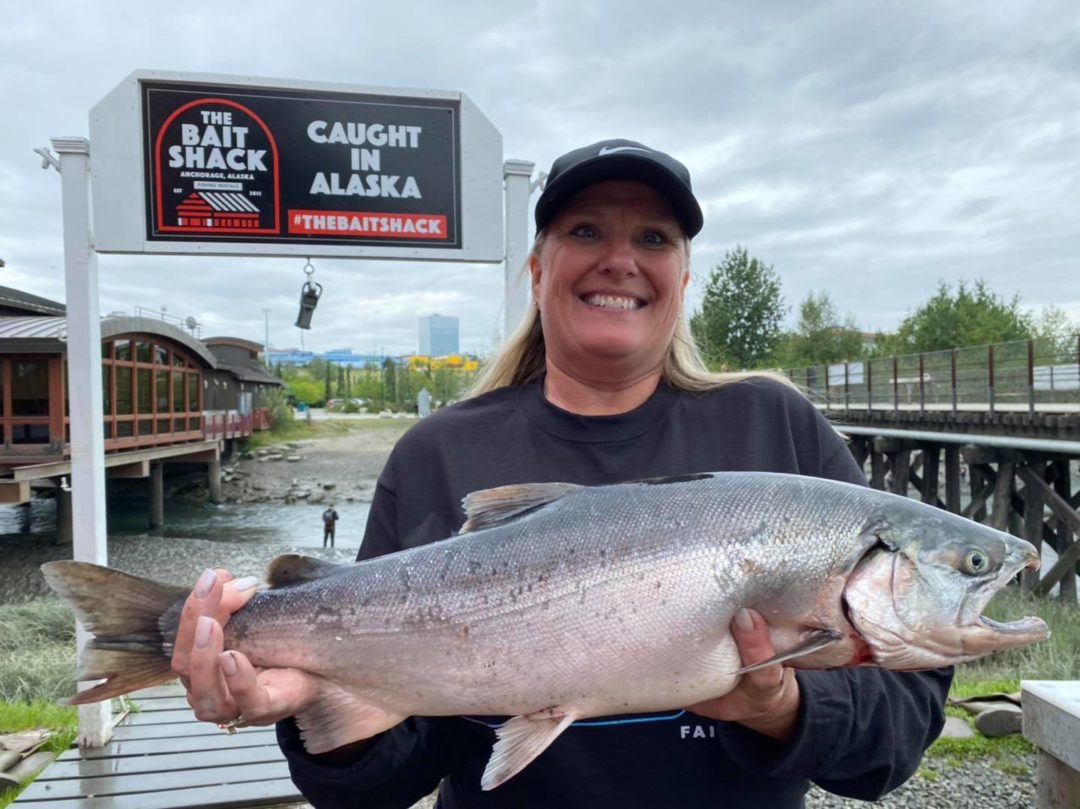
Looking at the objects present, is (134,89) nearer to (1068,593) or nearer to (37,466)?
(1068,593)

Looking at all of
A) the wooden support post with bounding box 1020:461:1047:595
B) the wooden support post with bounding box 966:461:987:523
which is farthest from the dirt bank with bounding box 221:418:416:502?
the wooden support post with bounding box 1020:461:1047:595

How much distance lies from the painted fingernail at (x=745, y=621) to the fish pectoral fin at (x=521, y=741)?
1.71 feet

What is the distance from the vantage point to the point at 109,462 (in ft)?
86.1

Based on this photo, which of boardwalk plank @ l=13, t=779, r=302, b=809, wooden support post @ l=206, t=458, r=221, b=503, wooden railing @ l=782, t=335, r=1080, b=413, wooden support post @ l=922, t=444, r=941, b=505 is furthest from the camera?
wooden support post @ l=206, t=458, r=221, b=503

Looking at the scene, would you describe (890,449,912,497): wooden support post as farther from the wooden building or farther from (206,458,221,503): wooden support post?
(206,458,221,503): wooden support post

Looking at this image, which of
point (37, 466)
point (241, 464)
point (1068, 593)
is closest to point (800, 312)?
point (241, 464)

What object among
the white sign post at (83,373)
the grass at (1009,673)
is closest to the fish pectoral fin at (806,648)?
the grass at (1009,673)

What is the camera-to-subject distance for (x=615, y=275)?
2434 mm

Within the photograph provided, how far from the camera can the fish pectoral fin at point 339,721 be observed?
7.34 ft

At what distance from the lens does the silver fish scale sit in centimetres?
207

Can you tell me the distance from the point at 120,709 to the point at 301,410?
96.8 m

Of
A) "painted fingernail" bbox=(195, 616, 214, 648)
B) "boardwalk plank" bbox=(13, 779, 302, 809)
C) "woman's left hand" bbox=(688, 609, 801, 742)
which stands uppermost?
"painted fingernail" bbox=(195, 616, 214, 648)

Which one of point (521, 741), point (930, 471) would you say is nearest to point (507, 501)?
point (521, 741)

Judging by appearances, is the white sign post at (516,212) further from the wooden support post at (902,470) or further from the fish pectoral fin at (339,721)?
the wooden support post at (902,470)
